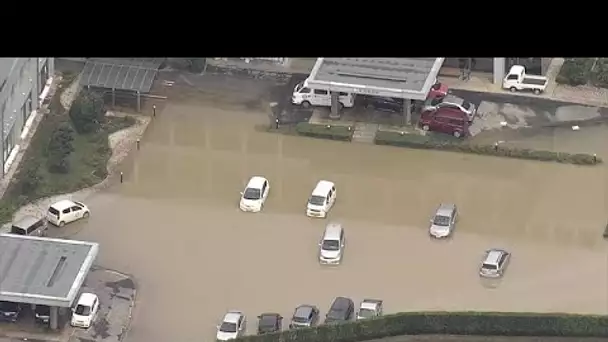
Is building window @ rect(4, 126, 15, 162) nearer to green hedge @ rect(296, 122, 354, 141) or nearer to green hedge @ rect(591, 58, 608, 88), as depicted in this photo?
green hedge @ rect(296, 122, 354, 141)

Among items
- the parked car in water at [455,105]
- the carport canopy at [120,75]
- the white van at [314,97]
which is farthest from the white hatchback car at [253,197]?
the parked car in water at [455,105]

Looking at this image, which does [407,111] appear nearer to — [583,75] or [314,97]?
[314,97]

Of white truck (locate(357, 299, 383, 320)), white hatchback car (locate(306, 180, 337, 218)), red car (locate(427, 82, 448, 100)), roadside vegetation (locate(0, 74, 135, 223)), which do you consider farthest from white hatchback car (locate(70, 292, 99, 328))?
red car (locate(427, 82, 448, 100))

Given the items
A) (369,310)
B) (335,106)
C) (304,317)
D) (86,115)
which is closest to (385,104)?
(335,106)

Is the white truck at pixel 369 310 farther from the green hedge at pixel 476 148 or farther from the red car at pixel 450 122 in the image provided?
the red car at pixel 450 122

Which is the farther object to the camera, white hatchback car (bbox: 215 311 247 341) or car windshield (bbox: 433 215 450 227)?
car windshield (bbox: 433 215 450 227)
